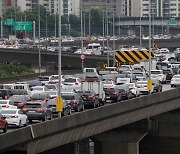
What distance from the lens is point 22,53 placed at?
487 feet

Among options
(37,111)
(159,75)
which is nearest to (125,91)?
(37,111)

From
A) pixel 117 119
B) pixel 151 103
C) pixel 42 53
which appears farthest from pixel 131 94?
pixel 42 53

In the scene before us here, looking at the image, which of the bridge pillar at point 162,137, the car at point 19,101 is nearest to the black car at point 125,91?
the bridge pillar at point 162,137

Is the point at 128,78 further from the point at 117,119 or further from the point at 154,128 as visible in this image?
the point at 117,119

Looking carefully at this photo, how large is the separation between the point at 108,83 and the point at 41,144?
3024 centimetres

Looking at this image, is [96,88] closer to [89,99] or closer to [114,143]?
[89,99]

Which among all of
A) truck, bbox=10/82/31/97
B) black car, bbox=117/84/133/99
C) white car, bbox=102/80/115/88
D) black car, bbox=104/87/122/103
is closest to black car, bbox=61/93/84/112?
black car, bbox=104/87/122/103

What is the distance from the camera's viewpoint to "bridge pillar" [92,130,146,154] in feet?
193

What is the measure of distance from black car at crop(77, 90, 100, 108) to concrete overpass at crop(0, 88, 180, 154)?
203 centimetres

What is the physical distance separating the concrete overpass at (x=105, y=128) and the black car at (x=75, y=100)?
1.76 metres

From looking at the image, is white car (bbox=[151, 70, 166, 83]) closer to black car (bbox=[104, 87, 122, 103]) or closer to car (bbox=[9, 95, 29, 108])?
black car (bbox=[104, 87, 122, 103])

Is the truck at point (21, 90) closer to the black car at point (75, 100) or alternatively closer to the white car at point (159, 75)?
the black car at point (75, 100)

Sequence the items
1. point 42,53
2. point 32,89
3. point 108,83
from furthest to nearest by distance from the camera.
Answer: point 42,53
point 108,83
point 32,89

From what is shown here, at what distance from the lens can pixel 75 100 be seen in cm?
5775
